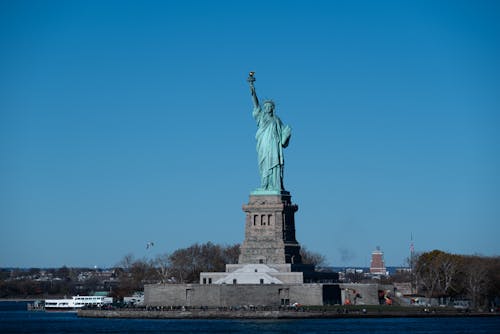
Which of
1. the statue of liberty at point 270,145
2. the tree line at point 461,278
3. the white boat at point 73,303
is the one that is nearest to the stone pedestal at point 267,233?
the statue of liberty at point 270,145

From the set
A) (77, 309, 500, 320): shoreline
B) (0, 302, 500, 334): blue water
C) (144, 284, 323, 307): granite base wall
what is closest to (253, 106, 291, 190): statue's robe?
(144, 284, 323, 307): granite base wall

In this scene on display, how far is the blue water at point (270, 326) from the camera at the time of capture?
6812 centimetres

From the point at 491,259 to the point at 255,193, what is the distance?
1013 inches

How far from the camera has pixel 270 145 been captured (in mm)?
85062

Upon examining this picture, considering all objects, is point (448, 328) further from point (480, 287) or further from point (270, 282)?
point (480, 287)

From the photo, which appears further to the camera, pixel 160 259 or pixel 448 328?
pixel 160 259

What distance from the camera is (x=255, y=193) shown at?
84500 mm

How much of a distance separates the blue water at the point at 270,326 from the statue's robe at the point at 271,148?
12.5 metres

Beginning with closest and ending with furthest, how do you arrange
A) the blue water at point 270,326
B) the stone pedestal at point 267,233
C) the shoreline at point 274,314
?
1. the blue water at point 270,326
2. the shoreline at point 274,314
3. the stone pedestal at point 267,233

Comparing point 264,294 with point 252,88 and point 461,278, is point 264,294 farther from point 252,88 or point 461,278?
point 461,278

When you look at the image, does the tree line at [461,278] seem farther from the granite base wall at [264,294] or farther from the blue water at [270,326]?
the granite base wall at [264,294]

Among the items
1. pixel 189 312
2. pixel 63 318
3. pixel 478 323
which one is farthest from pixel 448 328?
pixel 63 318

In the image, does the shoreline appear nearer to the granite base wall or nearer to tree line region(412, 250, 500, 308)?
the granite base wall

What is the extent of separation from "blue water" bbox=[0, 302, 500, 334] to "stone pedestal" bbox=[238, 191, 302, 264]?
7.98 metres
